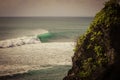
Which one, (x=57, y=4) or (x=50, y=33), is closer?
(x=57, y=4)

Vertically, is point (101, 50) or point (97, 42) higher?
point (97, 42)

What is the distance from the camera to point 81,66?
416cm

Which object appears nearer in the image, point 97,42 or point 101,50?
point 101,50

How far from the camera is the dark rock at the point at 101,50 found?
3652 millimetres

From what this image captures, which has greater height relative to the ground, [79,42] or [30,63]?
[79,42]

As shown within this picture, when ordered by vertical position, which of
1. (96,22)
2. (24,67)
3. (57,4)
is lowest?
(24,67)

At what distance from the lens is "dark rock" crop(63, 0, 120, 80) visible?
12.0 ft

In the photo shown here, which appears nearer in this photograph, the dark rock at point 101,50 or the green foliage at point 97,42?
the dark rock at point 101,50

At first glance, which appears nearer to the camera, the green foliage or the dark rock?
the dark rock

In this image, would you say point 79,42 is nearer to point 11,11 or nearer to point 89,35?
point 89,35

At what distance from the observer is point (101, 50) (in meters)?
3.88

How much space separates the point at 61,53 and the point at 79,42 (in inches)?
233

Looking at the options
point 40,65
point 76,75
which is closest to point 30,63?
point 40,65

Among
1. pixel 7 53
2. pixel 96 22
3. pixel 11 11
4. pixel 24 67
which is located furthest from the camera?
pixel 11 11
